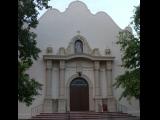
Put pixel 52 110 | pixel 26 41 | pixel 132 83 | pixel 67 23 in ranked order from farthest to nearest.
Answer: pixel 67 23 → pixel 52 110 → pixel 132 83 → pixel 26 41

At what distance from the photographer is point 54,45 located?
23.8 m

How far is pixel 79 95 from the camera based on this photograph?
76.3 ft

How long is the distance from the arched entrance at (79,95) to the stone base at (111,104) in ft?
4.70

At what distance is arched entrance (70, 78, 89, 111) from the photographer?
23.2 m

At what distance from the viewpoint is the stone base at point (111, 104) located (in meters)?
23.1

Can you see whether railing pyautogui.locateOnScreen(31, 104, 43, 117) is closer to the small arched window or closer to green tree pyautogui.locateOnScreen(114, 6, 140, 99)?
the small arched window

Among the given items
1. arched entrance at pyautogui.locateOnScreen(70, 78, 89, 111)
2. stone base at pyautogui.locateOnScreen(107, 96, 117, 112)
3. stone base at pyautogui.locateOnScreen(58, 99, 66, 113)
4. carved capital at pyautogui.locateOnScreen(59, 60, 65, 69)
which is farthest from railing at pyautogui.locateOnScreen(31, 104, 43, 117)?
stone base at pyautogui.locateOnScreen(107, 96, 117, 112)

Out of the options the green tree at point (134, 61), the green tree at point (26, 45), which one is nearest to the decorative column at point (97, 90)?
the green tree at point (134, 61)

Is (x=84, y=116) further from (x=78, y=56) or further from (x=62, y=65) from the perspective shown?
(x=78, y=56)

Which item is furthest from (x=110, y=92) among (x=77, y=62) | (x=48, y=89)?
(x=48, y=89)

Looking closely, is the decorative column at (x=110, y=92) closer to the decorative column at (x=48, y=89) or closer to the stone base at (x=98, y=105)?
the stone base at (x=98, y=105)

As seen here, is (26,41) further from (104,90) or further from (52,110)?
(104,90)
